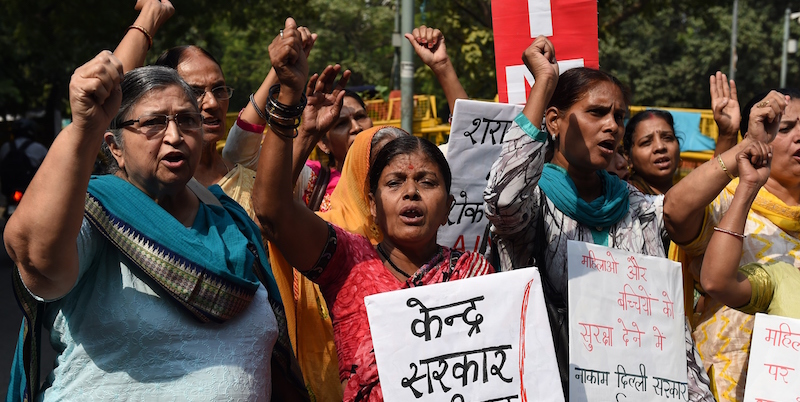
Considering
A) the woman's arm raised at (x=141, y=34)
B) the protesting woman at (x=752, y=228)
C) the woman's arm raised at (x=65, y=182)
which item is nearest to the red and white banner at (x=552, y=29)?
the protesting woman at (x=752, y=228)

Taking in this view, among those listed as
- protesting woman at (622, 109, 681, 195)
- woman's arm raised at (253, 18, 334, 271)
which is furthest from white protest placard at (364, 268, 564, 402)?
protesting woman at (622, 109, 681, 195)

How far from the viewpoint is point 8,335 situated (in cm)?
810

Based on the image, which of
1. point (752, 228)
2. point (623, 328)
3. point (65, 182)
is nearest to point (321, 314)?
point (623, 328)

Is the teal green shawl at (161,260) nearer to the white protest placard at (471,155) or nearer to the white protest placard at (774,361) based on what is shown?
the white protest placard at (471,155)

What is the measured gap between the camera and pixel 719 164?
3.04 metres

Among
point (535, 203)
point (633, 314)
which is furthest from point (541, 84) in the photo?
point (633, 314)

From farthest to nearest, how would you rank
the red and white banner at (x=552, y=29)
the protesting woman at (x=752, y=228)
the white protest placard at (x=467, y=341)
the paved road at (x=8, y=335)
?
the paved road at (x=8, y=335)
the red and white banner at (x=552, y=29)
the protesting woman at (x=752, y=228)
the white protest placard at (x=467, y=341)

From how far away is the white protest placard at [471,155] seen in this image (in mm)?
3621

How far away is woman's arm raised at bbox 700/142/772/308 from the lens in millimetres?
2975

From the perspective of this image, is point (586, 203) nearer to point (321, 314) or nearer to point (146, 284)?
point (321, 314)

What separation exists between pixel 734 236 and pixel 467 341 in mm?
996

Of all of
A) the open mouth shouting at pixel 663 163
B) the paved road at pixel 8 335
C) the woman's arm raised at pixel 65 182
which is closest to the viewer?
the woman's arm raised at pixel 65 182

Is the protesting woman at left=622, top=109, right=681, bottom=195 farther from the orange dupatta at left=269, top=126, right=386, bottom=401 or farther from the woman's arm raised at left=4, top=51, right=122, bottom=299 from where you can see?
the woman's arm raised at left=4, top=51, right=122, bottom=299

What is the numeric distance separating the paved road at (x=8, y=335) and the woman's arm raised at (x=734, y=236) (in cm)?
422
